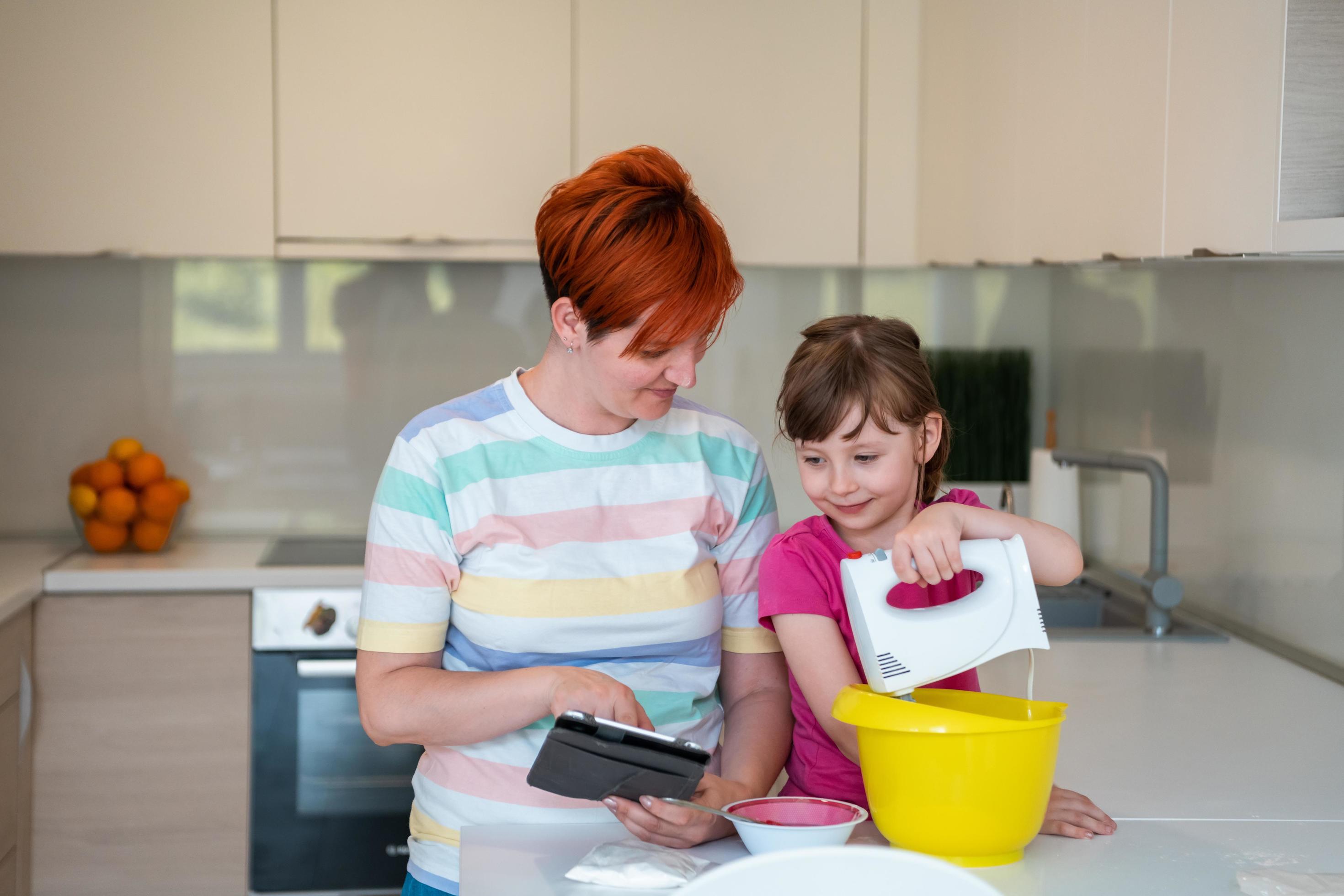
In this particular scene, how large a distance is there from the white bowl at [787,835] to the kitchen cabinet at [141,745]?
1.67 m

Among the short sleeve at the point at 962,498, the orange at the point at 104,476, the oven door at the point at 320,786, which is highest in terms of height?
the short sleeve at the point at 962,498

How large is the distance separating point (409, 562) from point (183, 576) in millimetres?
1391

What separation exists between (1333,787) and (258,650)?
1.87 m

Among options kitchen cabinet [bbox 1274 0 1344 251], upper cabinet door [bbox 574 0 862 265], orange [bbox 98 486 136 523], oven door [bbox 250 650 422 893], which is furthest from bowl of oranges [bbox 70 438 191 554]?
kitchen cabinet [bbox 1274 0 1344 251]

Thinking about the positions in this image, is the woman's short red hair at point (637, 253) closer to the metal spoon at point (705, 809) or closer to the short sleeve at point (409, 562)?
the short sleeve at point (409, 562)

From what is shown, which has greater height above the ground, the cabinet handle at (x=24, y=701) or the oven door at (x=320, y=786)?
the cabinet handle at (x=24, y=701)

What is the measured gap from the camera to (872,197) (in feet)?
8.79

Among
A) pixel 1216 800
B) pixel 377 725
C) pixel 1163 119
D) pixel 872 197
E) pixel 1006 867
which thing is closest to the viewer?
pixel 1006 867

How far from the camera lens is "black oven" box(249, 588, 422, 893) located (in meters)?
2.40

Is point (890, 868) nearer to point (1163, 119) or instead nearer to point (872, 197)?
point (1163, 119)

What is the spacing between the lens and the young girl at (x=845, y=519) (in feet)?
3.89

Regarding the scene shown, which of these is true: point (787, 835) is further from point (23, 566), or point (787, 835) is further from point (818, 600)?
point (23, 566)

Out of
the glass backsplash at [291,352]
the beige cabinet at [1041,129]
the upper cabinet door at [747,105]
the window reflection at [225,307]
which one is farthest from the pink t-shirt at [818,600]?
the window reflection at [225,307]

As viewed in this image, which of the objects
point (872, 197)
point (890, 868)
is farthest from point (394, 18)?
point (890, 868)
